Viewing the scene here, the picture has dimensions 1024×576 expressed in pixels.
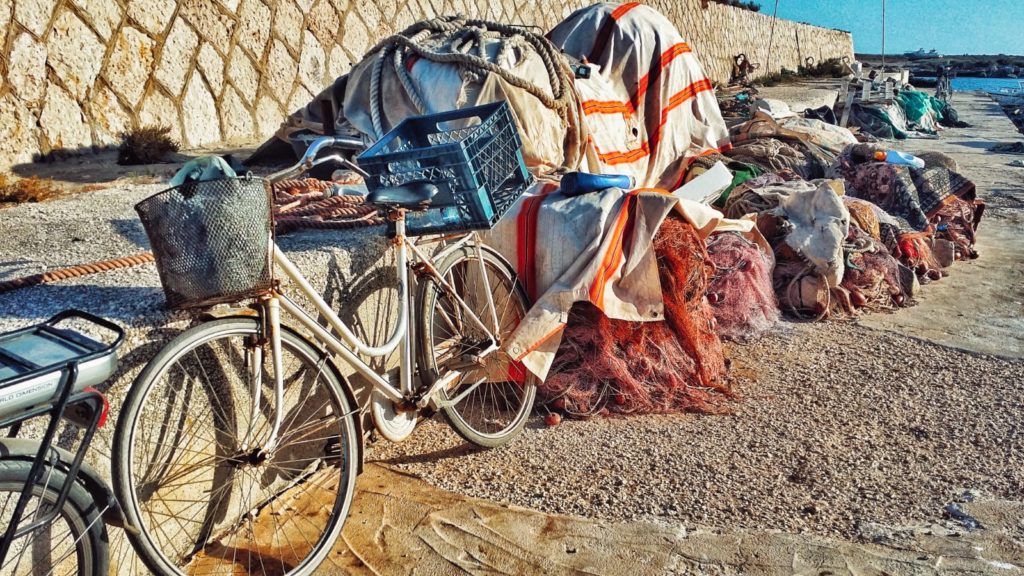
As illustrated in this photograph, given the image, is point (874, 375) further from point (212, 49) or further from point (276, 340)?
point (212, 49)

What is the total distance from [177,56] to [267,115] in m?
1.05

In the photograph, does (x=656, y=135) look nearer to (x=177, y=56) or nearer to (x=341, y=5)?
(x=177, y=56)

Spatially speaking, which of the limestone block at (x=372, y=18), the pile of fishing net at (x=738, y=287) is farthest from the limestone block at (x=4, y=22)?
the pile of fishing net at (x=738, y=287)

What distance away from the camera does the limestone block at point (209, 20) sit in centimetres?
675

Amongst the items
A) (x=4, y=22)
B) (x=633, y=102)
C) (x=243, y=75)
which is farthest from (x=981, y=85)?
(x=4, y=22)

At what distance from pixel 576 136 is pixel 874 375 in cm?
227

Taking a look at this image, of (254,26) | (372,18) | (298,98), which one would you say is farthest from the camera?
(372,18)

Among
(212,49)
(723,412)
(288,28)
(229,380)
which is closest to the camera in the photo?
(229,380)

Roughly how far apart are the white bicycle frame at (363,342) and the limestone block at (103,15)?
406cm

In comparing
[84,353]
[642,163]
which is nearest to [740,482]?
[84,353]

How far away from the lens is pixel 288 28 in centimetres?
775

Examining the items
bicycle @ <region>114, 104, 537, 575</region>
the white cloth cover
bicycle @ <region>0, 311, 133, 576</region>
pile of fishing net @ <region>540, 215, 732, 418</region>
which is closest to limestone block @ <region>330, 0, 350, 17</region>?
the white cloth cover

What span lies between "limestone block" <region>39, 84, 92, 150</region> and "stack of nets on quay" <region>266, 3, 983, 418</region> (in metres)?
1.56

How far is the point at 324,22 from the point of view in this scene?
8.22 meters
